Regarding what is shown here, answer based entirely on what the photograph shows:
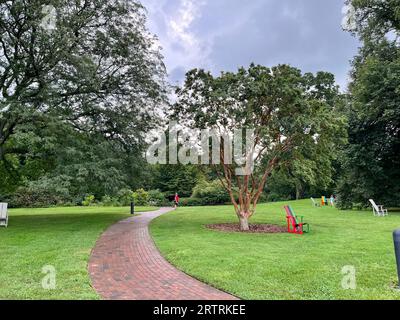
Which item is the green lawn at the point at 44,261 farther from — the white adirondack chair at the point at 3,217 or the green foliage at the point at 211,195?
the green foliage at the point at 211,195

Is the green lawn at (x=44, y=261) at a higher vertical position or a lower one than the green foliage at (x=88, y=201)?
lower

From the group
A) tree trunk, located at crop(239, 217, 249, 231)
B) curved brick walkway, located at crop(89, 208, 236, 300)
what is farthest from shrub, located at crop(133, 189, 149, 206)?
curved brick walkway, located at crop(89, 208, 236, 300)

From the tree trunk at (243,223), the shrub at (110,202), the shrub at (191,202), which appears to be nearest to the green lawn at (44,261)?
the tree trunk at (243,223)

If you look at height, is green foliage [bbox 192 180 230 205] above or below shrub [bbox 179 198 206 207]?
above

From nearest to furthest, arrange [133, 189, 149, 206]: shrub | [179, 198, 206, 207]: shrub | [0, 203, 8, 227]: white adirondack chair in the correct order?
[0, 203, 8, 227]: white adirondack chair
[133, 189, 149, 206]: shrub
[179, 198, 206, 207]: shrub

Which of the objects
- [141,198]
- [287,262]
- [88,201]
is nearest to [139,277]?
[287,262]

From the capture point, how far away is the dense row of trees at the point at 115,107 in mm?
11219

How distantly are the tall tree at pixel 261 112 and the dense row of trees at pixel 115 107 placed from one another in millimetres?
41

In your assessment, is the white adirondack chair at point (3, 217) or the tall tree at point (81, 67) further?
the white adirondack chair at point (3, 217)

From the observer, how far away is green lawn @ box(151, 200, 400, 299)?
4.80 m

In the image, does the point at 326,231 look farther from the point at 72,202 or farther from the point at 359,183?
the point at 72,202

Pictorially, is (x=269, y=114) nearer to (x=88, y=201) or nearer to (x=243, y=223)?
(x=243, y=223)

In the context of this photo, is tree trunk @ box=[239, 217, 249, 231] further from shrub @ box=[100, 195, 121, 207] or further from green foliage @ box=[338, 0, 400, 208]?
shrub @ box=[100, 195, 121, 207]

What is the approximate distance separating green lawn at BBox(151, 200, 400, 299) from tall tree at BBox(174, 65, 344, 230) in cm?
322
